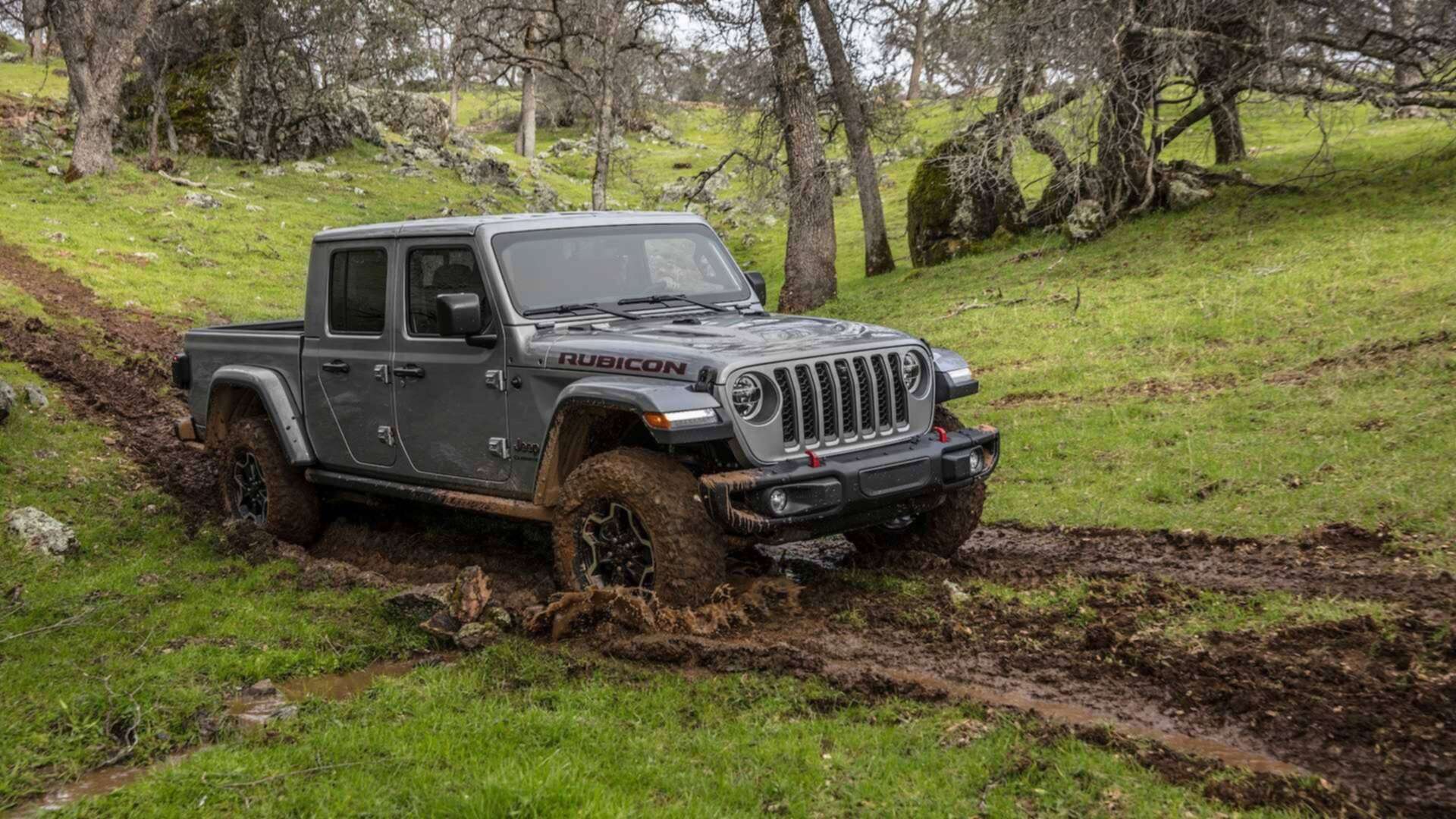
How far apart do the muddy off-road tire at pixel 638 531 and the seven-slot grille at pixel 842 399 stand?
584 mm

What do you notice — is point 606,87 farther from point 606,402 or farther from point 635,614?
point 635,614

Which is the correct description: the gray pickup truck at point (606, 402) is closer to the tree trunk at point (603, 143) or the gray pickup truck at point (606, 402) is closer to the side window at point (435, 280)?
the side window at point (435, 280)

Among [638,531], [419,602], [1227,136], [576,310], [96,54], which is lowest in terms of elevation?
[419,602]

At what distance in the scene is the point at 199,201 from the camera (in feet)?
86.0

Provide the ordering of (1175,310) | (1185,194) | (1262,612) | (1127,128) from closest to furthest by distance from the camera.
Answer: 1. (1262,612)
2. (1175,310)
3. (1127,128)
4. (1185,194)

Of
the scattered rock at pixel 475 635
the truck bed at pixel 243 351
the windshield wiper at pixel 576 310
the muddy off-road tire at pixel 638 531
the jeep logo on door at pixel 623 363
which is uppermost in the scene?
the windshield wiper at pixel 576 310

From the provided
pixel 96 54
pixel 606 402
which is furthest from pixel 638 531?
pixel 96 54

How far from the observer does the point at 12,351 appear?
12.9 metres

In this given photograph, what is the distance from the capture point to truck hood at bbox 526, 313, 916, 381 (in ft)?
19.0

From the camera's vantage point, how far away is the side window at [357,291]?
732 cm

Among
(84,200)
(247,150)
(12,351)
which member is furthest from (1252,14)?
(247,150)

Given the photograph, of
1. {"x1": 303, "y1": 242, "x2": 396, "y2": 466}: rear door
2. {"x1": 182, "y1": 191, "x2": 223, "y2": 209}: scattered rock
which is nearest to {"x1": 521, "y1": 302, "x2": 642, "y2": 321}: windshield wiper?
{"x1": 303, "y1": 242, "x2": 396, "y2": 466}: rear door

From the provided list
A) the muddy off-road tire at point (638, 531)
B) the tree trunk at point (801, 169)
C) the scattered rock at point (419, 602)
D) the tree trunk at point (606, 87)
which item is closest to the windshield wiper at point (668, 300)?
the muddy off-road tire at point (638, 531)

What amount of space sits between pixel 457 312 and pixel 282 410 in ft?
7.58
